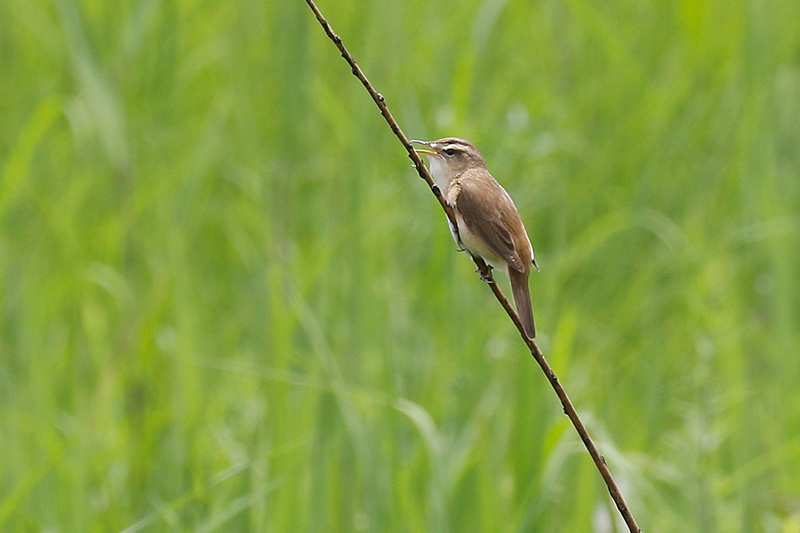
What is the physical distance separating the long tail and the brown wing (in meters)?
0.03

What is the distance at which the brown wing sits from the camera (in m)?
2.39

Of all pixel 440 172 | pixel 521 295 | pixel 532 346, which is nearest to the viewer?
pixel 532 346

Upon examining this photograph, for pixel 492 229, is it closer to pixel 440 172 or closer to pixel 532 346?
pixel 440 172

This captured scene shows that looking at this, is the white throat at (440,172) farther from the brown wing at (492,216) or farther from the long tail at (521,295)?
the long tail at (521,295)

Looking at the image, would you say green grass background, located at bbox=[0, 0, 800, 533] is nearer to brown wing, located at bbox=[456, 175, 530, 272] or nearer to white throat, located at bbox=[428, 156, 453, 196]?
white throat, located at bbox=[428, 156, 453, 196]

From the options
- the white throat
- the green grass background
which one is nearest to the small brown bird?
the white throat

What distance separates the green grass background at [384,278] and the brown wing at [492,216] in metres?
0.47

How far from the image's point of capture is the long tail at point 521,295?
215 centimetres

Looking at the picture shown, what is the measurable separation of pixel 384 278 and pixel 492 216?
155cm

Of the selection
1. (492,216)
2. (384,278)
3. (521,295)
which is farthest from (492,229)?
(384,278)

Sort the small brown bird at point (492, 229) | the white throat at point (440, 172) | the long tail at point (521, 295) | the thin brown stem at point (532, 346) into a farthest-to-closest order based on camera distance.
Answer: the white throat at point (440, 172) → the small brown bird at point (492, 229) → the long tail at point (521, 295) → the thin brown stem at point (532, 346)

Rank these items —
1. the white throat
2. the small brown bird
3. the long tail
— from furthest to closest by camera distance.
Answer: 1. the white throat
2. the small brown bird
3. the long tail

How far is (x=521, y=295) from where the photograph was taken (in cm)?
232

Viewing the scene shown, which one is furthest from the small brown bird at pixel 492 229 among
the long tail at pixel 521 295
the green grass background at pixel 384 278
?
the green grass background at pixel 384 278
